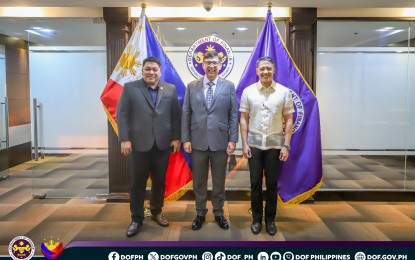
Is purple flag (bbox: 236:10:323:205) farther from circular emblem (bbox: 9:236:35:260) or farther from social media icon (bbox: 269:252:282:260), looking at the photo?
circular emblem (bbox: 9:236:35:260)

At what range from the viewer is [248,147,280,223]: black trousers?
3.31m

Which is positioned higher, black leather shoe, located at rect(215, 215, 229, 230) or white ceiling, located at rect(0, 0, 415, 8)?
white ceiling, located at rect(0, 0, 415, 8)

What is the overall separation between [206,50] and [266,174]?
65.2 inches

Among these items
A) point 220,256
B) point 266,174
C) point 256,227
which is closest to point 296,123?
point 266,174

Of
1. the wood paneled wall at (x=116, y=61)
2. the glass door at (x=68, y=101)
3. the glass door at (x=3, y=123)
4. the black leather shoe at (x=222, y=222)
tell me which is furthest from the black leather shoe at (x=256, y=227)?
the glass door at (x=3, y=123)

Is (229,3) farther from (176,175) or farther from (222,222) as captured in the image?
(222,222)

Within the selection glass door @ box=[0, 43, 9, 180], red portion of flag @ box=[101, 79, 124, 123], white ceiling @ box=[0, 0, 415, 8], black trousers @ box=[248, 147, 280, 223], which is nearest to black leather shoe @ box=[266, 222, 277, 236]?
black trousers @ box=[248, 147, 280, 223]

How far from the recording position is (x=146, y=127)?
11.0 ft

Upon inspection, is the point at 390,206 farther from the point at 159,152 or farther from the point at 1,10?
the point at 1,10

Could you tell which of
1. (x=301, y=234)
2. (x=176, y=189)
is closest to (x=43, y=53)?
(x=176, y=189)

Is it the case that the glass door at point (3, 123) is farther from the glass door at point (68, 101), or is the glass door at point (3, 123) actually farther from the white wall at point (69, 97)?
the white wall at point (69, 97)

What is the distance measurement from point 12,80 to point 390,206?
6137 millimetres

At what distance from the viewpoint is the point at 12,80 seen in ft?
21.2

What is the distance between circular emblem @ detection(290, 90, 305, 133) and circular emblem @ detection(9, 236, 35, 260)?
2.63 metres
